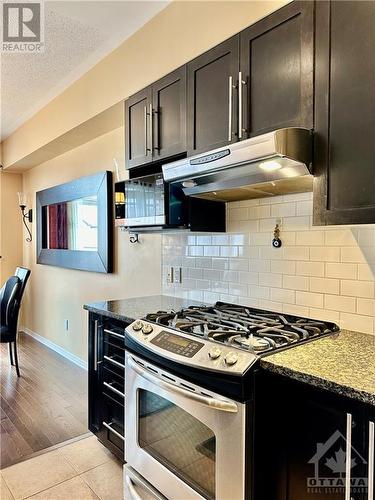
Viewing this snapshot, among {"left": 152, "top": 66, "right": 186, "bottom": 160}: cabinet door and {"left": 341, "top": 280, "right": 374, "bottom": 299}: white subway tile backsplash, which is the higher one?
{"left": 152, "top": 66, "right": 186, "bottom": 160}: cabinet door

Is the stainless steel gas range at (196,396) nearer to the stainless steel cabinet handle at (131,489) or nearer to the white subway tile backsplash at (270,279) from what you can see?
the stainless steel cabinet handle at (131,489)

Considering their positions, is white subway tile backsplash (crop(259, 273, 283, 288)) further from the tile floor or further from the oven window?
the tile floor

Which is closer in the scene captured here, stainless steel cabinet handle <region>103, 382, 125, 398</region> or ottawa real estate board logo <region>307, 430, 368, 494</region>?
ottawa real estate board logo <region>307, 430, 368, 494</region>

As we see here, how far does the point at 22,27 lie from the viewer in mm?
2414

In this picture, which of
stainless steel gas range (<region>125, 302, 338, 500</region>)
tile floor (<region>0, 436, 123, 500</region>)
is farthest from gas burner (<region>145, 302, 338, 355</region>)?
tile floor (<region>0, 436, 123, 500</region>)

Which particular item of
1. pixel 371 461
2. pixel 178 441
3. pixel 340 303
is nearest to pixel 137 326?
pixel 178 441

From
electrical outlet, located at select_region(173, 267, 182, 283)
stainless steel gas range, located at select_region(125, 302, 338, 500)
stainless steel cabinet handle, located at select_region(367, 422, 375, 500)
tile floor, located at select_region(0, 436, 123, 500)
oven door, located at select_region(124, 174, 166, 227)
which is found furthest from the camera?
electrical outlet, located at select_region(173, 267, 182, 283)

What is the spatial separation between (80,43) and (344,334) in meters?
2.61

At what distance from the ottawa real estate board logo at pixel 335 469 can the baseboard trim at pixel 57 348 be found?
3.02 meters

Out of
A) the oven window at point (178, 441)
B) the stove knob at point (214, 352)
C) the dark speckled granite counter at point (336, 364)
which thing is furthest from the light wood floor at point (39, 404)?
the dark speckled granite counter at point (336, 364)

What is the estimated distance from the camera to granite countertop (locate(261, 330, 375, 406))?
1.01 meters

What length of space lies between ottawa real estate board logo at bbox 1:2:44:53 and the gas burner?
6.75 ft

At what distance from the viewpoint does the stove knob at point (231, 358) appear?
1244mm

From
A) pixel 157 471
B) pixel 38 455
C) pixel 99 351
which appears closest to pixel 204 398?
pixel 157 471
